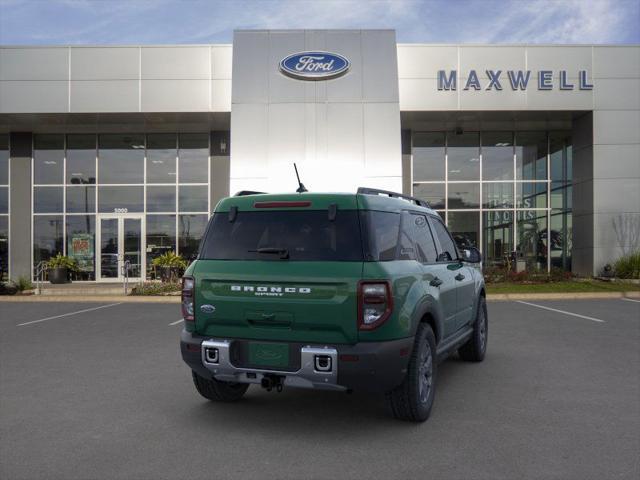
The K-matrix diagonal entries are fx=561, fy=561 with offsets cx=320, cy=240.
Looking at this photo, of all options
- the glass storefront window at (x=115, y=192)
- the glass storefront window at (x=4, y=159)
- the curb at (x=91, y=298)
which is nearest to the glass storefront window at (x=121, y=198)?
→ the glass storefront window at (x=115, y=192)

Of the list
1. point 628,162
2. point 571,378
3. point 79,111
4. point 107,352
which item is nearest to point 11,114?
point 79,111

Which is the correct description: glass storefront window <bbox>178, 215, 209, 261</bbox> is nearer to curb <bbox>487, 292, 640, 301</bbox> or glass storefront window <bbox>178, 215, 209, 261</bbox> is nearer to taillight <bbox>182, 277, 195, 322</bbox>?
curb <bbox>487, 292, 640, 301</bbox>

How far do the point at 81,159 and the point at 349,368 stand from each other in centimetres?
2003

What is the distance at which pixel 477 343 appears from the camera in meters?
6.94

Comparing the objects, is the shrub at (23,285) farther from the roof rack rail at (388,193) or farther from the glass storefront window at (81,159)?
the roof rack rail at (388,193)

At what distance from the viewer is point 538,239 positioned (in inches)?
850

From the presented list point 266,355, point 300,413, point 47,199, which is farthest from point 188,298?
point 47,199

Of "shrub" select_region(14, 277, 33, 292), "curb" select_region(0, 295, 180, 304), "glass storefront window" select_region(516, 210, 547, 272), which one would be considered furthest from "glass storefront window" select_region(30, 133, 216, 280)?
"glass storefront window" select_region(516, 210, 547, 272)

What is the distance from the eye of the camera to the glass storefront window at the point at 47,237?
21031 millimetres

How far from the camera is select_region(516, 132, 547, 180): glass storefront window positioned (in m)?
21.8

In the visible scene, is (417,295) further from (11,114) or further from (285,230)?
(11,114)

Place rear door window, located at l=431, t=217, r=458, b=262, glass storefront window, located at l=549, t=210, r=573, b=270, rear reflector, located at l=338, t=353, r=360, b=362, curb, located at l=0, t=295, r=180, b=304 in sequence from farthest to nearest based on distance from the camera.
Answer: glass storefront window, located at l=549, t=210, r=573, b=270, curb, located at l=0, t=295, r=180, b=304, rear door window, located at l=431, t=217, r=458, b=262, rear reflector, located at l=338, t=353, r=360, b=362

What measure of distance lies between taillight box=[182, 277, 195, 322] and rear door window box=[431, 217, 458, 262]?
243 centimetres

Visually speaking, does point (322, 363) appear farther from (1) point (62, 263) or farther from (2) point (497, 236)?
(2) point (497, 236)
